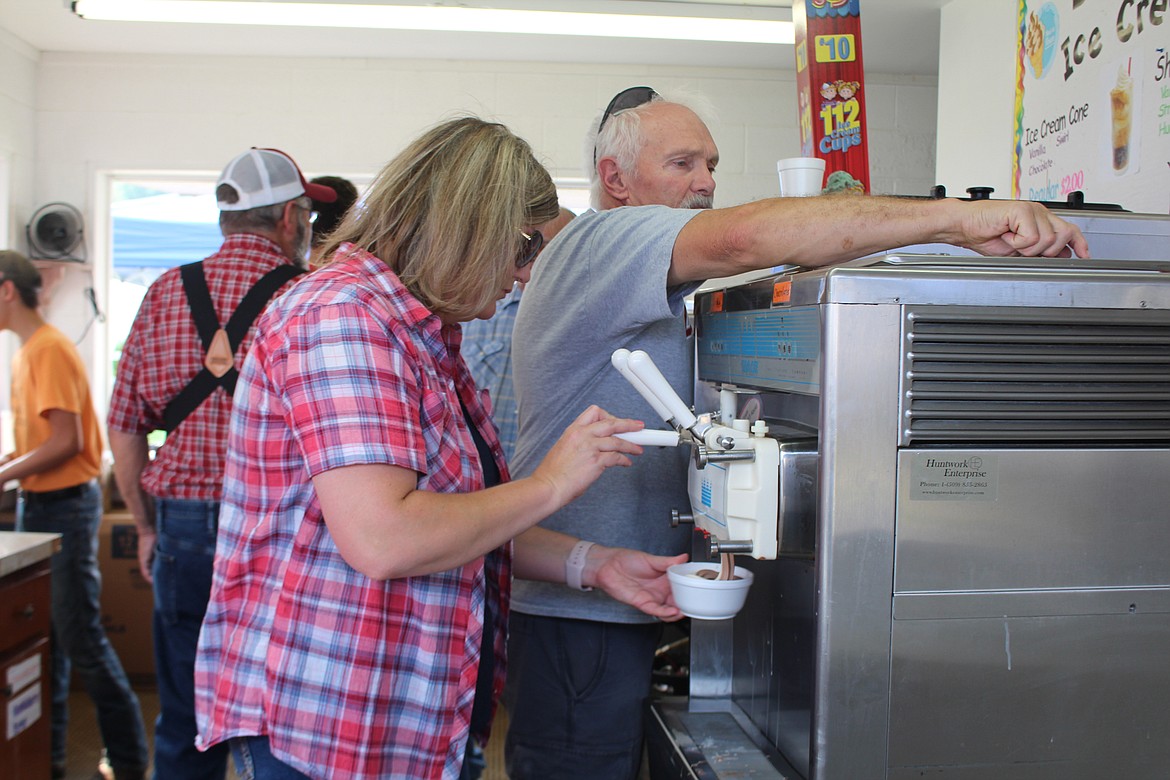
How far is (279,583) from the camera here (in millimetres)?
1087

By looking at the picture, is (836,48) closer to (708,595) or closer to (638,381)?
(638,381)

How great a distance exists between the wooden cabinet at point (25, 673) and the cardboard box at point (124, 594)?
1.56 meters

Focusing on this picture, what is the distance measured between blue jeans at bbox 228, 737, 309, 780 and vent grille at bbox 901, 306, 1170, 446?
2.48 feet

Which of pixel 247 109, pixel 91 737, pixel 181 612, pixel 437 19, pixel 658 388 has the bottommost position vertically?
pixel 91 737

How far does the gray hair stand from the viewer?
163 centimetres

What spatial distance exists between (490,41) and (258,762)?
3657 millimetres

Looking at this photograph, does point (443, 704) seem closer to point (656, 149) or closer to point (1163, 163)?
point (656, 149)

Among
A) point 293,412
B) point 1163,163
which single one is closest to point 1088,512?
point 293,412

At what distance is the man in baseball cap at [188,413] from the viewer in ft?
7.27

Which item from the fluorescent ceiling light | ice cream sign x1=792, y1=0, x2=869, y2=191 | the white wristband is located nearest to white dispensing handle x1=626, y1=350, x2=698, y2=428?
the white wristband

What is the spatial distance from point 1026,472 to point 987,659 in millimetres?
186

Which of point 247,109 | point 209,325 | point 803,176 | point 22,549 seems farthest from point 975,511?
point 247,109

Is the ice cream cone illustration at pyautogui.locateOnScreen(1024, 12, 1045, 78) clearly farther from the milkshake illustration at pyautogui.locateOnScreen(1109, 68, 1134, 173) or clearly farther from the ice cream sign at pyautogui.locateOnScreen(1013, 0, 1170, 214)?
the milkshake illustration at pyautogui.locateOnScreen(1109, 68, 1134, 173)

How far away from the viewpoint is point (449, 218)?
3.69 feet
